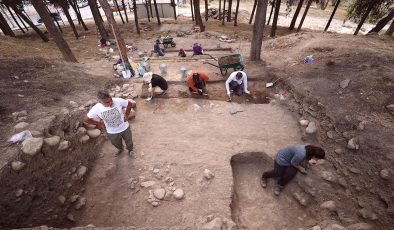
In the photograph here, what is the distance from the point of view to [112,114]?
4168 mm

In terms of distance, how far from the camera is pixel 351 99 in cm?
580

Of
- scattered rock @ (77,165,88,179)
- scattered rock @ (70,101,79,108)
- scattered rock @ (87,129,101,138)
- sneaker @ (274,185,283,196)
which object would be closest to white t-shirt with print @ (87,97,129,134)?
scattered rock @ (77,165,88,179)

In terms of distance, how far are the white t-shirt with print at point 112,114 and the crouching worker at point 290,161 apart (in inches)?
129

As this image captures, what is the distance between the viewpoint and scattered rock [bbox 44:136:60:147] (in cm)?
432

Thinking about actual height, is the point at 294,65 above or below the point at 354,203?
above

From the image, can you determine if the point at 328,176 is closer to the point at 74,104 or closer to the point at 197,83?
the point at 197,83

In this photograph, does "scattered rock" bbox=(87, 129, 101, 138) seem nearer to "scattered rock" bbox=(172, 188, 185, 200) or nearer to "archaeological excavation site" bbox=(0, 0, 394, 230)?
"archaeological excavation site" bbox=(0, 0, 394, 230)

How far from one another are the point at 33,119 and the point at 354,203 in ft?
23.2

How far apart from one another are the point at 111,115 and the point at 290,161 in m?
3.56

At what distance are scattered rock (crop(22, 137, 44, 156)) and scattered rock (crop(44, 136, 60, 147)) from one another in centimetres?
11

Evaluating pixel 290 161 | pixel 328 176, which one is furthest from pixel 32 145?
pixel 328 176

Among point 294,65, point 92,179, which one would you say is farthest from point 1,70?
point 294,65

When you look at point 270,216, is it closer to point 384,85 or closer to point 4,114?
point 384,85

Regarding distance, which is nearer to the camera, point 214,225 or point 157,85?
point 214,225
